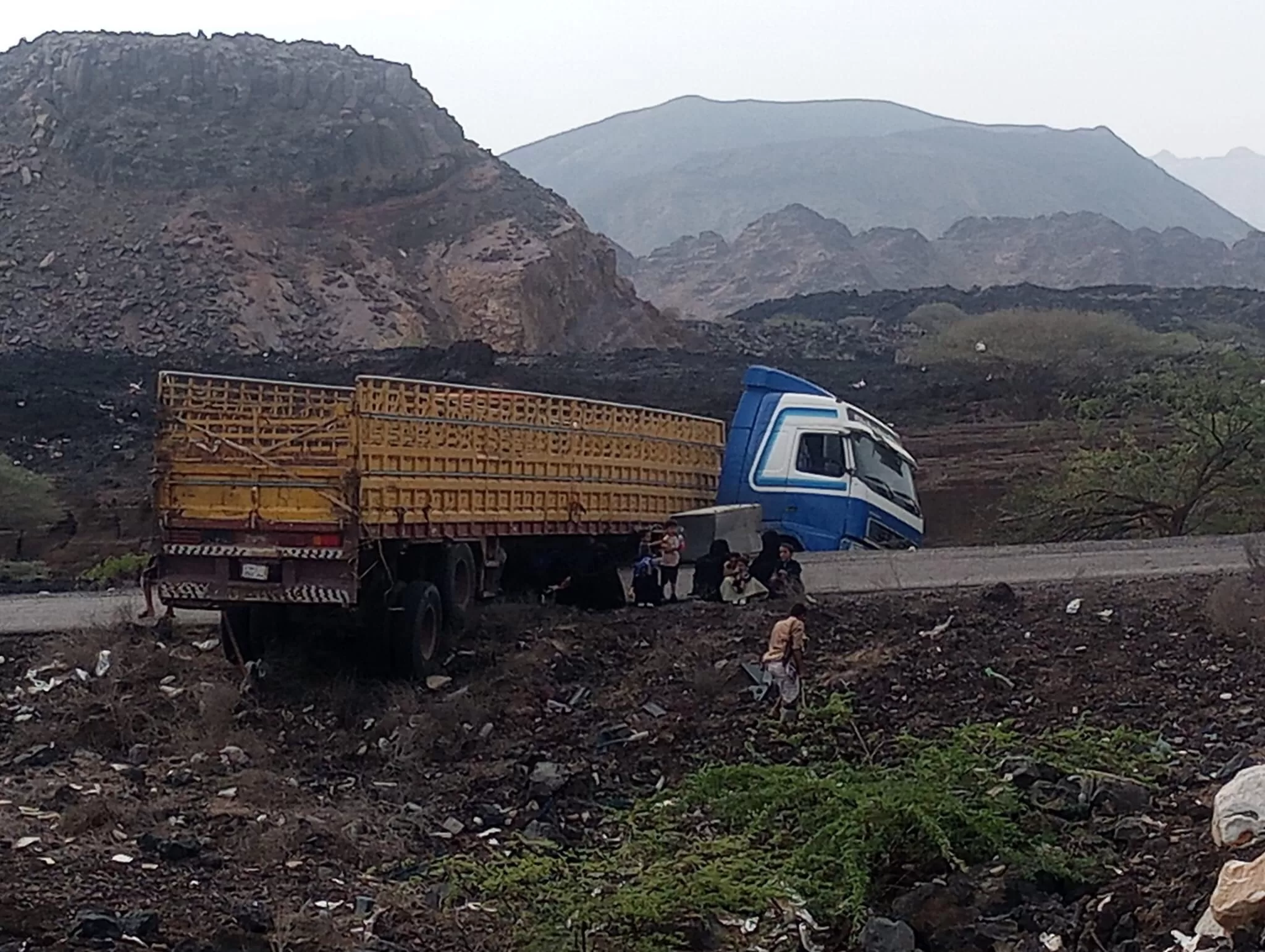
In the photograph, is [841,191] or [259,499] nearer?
[259,499]

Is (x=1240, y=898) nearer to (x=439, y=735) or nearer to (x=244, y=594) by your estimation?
(x=439, y=735)

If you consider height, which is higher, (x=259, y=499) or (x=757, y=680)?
(x=259, y=499)

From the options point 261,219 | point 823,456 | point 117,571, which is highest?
point 261,219

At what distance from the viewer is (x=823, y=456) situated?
17562 millimetres

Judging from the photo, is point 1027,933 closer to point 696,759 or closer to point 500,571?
point 696,759

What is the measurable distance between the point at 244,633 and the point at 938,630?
531 cm

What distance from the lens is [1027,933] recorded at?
21.3 feet

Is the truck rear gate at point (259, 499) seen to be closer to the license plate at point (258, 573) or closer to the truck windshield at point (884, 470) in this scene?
the license plate at point (258, 573)

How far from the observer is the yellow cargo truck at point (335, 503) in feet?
37.0

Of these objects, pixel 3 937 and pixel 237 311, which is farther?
pixel 237 311

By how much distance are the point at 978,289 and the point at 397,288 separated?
1674 inches

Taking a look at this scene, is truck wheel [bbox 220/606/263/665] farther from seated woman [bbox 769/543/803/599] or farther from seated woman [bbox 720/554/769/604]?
seated woman [bbox 769/543/803/599]

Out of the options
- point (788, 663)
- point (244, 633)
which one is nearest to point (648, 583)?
point (244, 633)

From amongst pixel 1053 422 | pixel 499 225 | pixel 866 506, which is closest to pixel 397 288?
pixel 499 225
